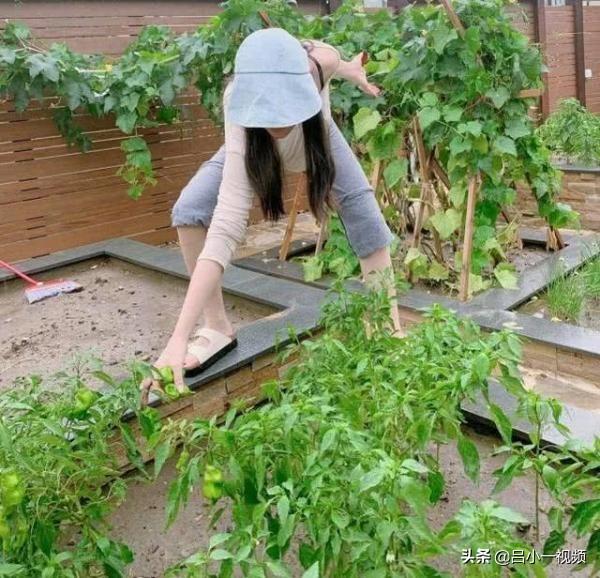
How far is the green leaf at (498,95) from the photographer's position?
3.02 m

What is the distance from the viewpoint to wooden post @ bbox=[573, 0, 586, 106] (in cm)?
799

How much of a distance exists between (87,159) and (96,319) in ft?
6.07

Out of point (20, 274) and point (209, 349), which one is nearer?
point (209, 349)

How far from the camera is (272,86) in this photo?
1520 mm

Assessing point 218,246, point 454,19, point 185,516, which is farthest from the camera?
point 454,19

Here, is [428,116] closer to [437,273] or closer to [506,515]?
[437,273]

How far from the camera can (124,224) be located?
4680mm

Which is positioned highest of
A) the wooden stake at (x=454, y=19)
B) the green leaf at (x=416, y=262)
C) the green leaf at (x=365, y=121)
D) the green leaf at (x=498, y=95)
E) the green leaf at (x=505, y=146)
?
the wooden stake at (x=454, y=19)

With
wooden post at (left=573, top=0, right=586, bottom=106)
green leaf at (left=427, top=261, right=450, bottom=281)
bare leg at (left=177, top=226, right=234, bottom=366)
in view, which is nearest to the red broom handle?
bare leg at (left=177, top=226, right=234, bottom=366)

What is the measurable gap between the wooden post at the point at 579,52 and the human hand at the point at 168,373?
7.86 metres

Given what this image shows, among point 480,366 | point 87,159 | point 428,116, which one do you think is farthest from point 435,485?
point 87,159

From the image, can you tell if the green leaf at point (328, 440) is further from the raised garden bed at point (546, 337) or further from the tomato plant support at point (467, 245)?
the tomato plant support at point (467, 245)

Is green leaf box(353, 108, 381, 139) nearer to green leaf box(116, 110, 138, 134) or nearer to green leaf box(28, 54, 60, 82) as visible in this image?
green leaf box(116, 110, 138, 134)

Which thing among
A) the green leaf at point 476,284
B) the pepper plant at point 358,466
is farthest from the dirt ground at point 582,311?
the pepper plant at point 358,466
